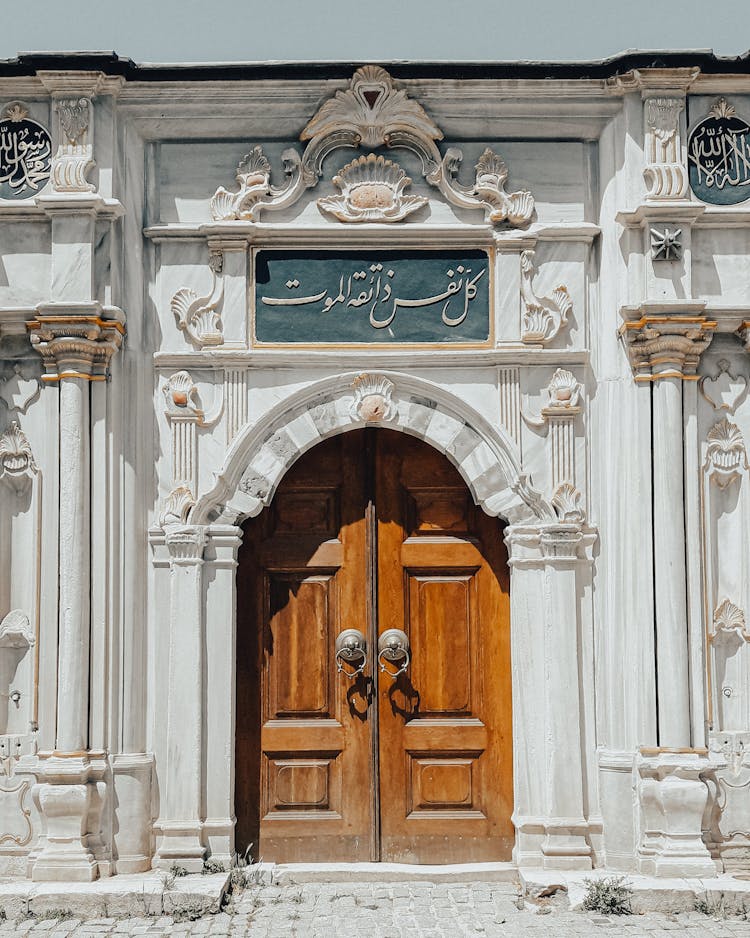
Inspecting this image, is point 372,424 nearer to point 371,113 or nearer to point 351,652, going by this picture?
point 351,652

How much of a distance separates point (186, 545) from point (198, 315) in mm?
1378

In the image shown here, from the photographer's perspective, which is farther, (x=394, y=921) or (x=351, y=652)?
(x=351, y=652)

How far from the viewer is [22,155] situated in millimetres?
7285

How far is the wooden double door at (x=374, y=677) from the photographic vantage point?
7289 mm

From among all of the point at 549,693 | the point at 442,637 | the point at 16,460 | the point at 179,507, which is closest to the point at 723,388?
the point at 549,693

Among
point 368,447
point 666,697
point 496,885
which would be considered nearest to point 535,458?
point 368,447

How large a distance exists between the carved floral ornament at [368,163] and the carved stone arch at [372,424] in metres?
1.06

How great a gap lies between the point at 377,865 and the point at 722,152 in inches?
186

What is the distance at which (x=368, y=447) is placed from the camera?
749cm

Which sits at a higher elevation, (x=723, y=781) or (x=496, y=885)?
(x=723, y=781)

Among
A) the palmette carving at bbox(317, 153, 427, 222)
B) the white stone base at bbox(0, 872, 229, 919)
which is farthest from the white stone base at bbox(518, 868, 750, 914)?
the palmette carving at bbox(317, 153, 427, 222)

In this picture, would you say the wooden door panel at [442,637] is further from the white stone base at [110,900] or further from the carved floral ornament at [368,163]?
the carved floral ornament at [368,163]

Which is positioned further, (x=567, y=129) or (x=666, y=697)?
(x=567, y=129)

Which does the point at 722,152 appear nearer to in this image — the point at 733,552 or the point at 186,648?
the point at 733,552
